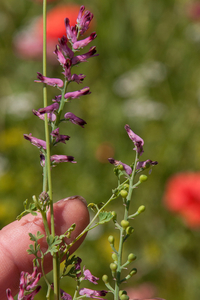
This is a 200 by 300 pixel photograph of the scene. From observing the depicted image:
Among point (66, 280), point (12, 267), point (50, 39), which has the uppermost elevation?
point (50, 39)

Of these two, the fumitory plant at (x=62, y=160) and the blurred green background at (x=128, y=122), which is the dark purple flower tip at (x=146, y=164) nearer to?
the fumitory plant at (x=62, y=160)

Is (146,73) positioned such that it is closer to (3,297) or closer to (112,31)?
(112,31)

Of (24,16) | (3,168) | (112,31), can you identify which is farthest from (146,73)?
(24,16)

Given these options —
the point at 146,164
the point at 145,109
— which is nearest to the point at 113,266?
the point at 146,164

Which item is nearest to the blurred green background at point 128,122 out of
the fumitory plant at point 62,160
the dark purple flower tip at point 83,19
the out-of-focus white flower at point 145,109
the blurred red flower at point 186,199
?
the out-of-focus white flower at point 145,109

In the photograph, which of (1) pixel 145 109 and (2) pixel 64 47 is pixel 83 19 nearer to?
(2) pixel 64 47

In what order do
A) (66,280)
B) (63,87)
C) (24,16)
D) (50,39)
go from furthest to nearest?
(24,16) → (50,39) → (66,280) → (63,87)
